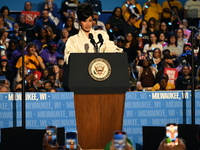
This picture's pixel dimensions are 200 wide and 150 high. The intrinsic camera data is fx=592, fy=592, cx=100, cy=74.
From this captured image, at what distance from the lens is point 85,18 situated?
4879 millimetres

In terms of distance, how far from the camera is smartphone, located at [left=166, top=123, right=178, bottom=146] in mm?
3291

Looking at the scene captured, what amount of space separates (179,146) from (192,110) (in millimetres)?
2395

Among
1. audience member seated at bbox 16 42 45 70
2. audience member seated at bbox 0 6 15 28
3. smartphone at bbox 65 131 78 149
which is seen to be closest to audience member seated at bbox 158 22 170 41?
audience member seated at bbox 16 42 45 70

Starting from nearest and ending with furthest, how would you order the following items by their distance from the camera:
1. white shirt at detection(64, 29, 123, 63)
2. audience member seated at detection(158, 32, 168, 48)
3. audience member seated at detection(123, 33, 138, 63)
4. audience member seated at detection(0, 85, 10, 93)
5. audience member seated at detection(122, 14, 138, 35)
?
white shirt at detection(64, 29, 123, 63)
audience member seated at detection(0, 85, 10, 93)
audience member seated at detection(123, 33, 138, 63)
audience member seated at detection(158, 32, 168, 48)
audience member seated at detection(122, 14, 138, 35)

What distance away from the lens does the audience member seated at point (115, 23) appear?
9.82 meters

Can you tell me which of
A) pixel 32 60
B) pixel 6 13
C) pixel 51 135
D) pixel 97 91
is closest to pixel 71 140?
pixel 51 135

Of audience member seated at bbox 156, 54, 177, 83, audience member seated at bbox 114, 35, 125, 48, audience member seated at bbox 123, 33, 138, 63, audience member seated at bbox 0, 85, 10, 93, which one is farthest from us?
audience member seated at bbox 114, 35, 125, 48

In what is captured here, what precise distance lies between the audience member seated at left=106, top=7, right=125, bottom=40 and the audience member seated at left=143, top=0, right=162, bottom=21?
1.70 ft

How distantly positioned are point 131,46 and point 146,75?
3.27ft

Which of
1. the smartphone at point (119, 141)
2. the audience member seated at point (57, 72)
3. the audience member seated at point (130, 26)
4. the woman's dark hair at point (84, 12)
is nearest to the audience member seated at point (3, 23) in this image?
the audience member seated at point (57, 72)

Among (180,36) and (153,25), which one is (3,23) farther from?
(180,36)

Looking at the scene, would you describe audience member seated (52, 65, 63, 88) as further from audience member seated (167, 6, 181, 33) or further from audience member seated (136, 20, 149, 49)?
audience member seated (167, 6, 181, 33)

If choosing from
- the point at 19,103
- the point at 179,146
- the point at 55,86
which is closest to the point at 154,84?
the point at 55,86

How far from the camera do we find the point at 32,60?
28.3 ft
